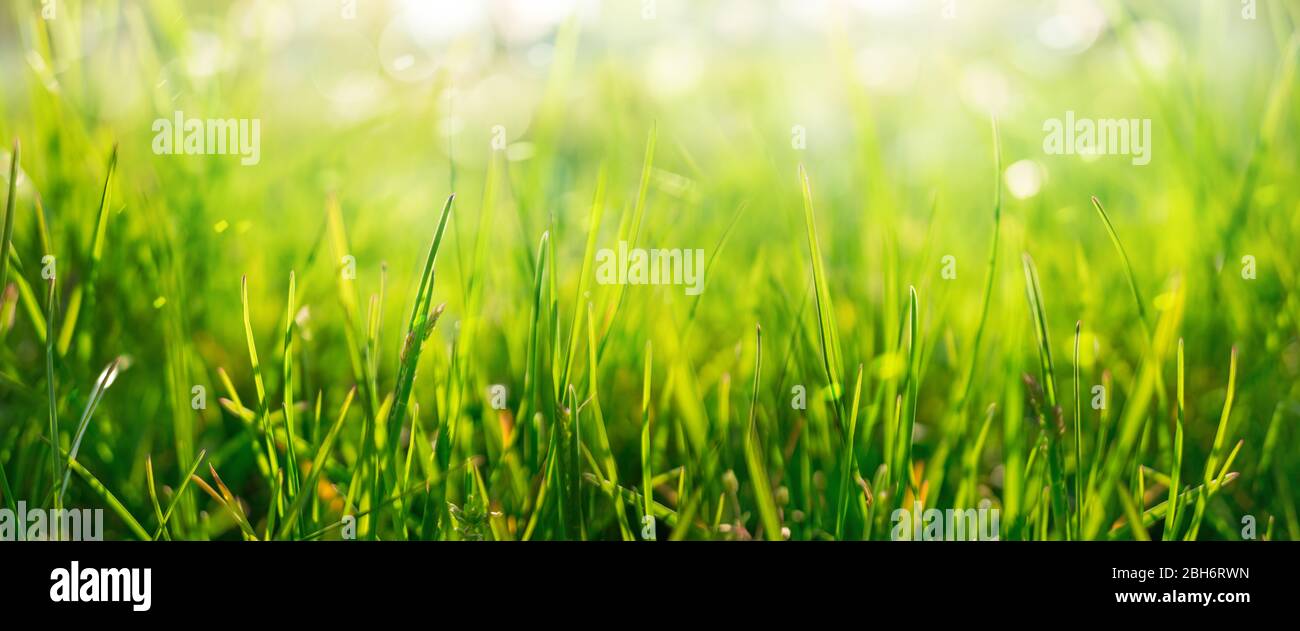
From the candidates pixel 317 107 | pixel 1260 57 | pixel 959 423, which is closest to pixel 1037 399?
pixel 959 423

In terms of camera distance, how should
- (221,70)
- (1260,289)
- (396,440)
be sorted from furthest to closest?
(221,70)
(1260,289)
(396,440)

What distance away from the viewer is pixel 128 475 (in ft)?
2.75

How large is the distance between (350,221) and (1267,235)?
1167 mm

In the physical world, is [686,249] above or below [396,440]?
above

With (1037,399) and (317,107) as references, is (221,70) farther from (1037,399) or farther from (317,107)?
(1037,399)

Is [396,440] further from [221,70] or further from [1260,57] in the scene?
[1260,57]

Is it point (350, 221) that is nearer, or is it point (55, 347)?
point (55, 347)

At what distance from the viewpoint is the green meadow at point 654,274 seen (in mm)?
776

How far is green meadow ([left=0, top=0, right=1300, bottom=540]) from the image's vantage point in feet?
2.55

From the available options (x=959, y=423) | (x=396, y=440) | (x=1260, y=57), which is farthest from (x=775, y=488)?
(x=1260, y=57)

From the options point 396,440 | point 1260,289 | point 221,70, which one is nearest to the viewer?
A: point 396,440

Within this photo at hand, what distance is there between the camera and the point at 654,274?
865mm
